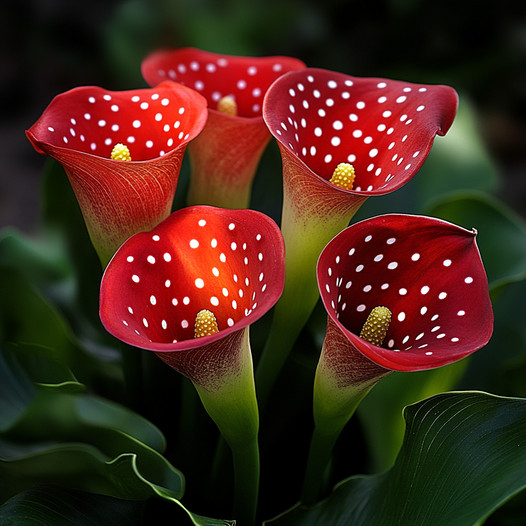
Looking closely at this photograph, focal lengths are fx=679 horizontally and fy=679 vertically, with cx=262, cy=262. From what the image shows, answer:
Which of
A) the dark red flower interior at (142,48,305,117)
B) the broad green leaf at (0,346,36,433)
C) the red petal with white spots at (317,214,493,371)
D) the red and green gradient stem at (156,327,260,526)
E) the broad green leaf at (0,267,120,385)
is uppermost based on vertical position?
the dark red flower interior at (142,48,305,117)

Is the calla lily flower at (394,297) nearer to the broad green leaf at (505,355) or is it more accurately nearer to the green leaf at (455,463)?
the green leaf at (455,463)

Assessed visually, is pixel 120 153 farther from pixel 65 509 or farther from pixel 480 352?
pixel 480 352

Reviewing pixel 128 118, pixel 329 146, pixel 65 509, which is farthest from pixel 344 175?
pixel 65 509

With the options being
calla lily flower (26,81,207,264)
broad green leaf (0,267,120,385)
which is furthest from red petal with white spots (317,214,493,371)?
broad green leaf (0,267,120,385)

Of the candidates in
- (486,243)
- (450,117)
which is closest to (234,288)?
(450,117)

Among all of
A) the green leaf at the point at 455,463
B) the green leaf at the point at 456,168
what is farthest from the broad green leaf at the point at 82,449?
the green leaf at the point at 456,168

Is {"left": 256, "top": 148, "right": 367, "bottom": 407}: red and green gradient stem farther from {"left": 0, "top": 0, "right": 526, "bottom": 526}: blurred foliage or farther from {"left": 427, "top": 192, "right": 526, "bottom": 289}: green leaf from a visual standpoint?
{"left": 427, "top": 192, "right": 526, "bottom": 289}: green leaf

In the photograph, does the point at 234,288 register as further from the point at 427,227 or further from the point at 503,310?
the point at 503,310
